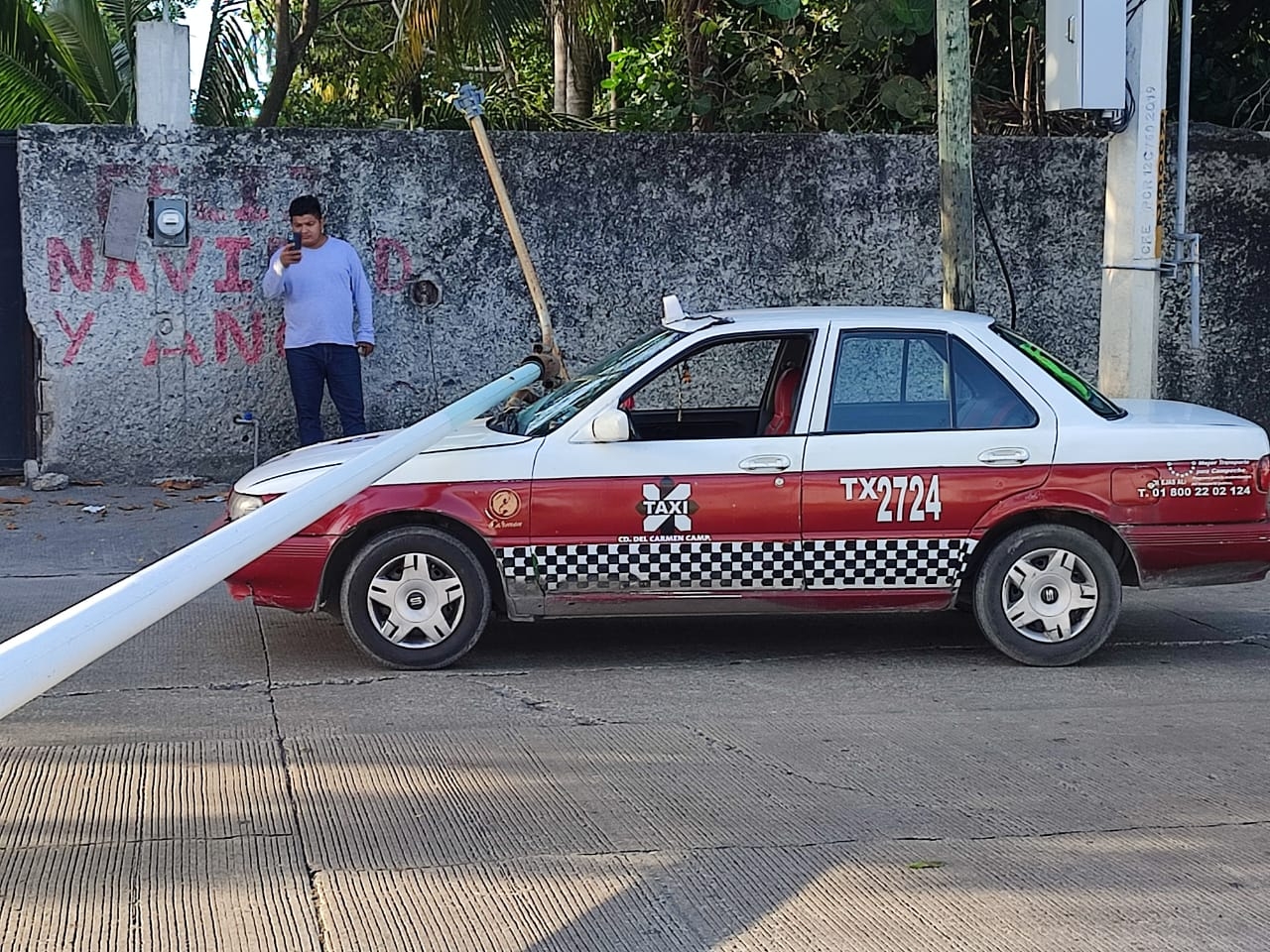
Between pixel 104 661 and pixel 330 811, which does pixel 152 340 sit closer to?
pixel 104 661

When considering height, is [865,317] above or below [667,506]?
above

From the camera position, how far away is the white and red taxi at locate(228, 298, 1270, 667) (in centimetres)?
695

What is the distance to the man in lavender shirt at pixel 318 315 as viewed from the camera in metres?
10.9

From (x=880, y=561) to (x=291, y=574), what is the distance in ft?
8.25

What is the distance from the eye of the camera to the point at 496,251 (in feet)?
38.5

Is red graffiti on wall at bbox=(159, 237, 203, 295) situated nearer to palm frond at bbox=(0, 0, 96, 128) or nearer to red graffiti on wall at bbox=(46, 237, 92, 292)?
red graffiti on wall at bbox=(46, 237, 92, 292)

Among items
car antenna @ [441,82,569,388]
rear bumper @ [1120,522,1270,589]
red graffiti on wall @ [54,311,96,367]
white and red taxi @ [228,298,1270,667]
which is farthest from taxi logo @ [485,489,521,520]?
red graffiti on wall @ [54,311,96,367]

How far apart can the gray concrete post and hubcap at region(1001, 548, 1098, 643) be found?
6965mm

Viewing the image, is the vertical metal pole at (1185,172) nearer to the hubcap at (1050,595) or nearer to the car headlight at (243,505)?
the hubcap at (1050,595)

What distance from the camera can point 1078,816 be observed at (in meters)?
5.14

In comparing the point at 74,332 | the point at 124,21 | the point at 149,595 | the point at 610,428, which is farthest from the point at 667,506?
the point at 124,21

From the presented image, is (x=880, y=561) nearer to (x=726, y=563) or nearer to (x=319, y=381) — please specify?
(x=726, y=563)

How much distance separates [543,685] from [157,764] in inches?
70.1

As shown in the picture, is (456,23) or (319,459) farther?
(456,23)
